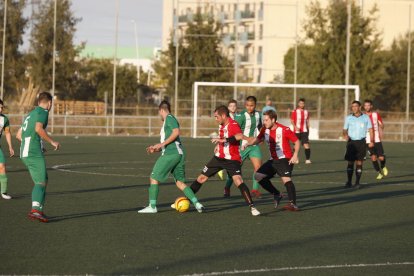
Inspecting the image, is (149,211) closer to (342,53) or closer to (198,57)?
(342,53)

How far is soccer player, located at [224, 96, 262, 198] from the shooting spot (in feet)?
54.7

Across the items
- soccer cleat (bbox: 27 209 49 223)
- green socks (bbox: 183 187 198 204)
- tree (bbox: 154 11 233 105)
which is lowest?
soccer cleat (bbox: 27 209 49 223)

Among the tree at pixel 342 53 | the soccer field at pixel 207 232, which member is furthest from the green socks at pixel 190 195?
the tree at pixel 342 53

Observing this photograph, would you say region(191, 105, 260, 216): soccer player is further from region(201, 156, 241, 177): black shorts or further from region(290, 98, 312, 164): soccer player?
region(290, 98, 312, 164): soccer player

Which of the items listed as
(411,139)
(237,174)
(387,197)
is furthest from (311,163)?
(411,139)

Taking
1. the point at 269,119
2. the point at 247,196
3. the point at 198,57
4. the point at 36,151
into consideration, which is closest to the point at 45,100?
the point at 36,151

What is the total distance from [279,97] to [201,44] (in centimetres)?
764

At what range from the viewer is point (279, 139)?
1430 cm

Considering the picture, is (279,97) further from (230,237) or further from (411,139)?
(230,237)

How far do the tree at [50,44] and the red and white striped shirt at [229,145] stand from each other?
44.9 m

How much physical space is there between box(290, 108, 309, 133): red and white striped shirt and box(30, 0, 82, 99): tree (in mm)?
31774

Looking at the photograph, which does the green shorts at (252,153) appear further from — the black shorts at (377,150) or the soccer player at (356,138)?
the black shorts at (377,150)

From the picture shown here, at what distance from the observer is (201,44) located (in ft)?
194

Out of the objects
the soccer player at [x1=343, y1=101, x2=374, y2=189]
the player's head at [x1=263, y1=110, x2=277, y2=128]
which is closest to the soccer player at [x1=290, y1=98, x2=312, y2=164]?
the soccer player at [x1=343, y1=101, x2=374, y2=189]
